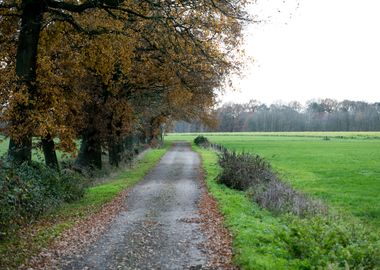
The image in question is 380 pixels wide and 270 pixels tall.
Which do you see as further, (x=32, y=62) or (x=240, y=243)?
(x=32, y=62)

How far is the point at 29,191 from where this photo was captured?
1246cm

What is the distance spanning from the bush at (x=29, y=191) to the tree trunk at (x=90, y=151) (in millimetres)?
8527

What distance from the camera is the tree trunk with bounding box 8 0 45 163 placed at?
15.9 m

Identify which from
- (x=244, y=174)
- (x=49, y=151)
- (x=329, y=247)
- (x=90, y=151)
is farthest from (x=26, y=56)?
(x=90, y=151)

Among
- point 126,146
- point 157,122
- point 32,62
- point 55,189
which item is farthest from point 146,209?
point 157,122

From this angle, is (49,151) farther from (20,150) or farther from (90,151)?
(90,151)

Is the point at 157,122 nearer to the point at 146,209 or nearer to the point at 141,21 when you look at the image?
the point at 141,21

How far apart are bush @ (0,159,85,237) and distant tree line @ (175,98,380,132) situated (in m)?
148

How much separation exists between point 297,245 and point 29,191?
24.0 ft

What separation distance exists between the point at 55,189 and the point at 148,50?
11030 mm

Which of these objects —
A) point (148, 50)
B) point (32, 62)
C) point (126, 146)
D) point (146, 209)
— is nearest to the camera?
point (146, 209)

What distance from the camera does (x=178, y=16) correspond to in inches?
677

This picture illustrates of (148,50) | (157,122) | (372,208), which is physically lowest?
(372,208)

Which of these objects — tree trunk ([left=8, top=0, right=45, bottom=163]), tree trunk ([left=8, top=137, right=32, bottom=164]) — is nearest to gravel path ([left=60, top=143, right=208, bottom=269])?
tree trunk ([left=8, top=137, right=32, bottom=164])
